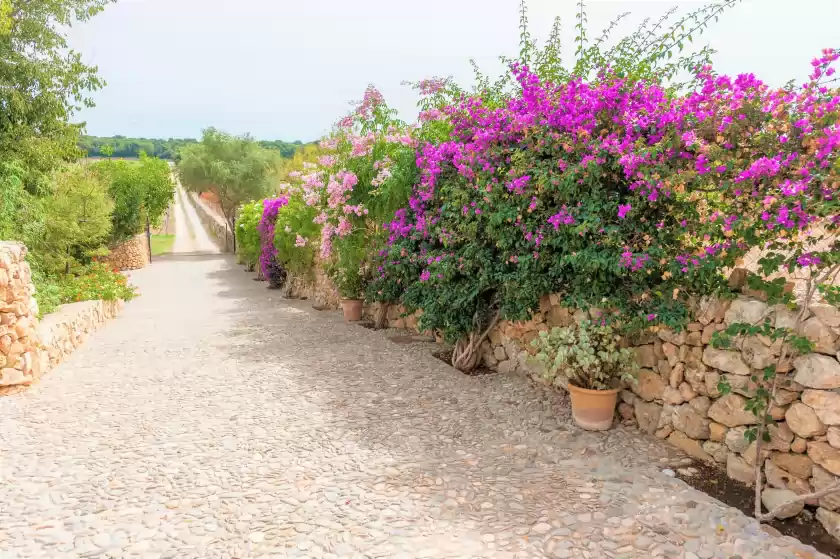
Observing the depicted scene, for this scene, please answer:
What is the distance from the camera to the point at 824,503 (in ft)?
10.00

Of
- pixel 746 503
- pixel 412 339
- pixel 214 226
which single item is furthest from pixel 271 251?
pixel 214 226

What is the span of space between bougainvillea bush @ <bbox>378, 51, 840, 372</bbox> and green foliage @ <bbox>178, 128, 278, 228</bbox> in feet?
82.8

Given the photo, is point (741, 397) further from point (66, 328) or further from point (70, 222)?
point (70, 222)

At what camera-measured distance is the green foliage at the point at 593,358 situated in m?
4.40

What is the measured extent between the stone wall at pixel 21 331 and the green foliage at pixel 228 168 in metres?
23.5

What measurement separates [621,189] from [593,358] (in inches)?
56.3

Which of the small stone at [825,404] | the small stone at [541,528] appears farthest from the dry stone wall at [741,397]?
the small stone at [541,528]

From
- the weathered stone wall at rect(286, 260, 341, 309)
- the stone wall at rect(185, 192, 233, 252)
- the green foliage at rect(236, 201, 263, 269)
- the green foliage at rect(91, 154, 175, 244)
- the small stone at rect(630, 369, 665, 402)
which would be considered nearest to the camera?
the small stone at rect(630, 369, 665, 402)

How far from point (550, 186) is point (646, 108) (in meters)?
0.93

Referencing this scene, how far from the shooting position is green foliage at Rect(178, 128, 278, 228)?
2934 cm

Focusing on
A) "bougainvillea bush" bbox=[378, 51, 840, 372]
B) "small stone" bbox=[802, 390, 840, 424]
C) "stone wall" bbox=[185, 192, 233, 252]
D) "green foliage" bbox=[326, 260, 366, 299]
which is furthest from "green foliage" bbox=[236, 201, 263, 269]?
"small stone" bbox=[802, 390, 840, 424]

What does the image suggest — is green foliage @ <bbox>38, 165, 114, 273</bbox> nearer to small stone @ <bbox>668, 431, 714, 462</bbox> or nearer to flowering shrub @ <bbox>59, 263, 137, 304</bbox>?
flowering shrub @ <bbox>59, 263, 137, 304</bbox>

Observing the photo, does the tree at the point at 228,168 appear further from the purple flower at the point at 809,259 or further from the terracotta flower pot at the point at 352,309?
the purple flower at the point at 809,259

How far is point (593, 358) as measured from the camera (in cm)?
440
